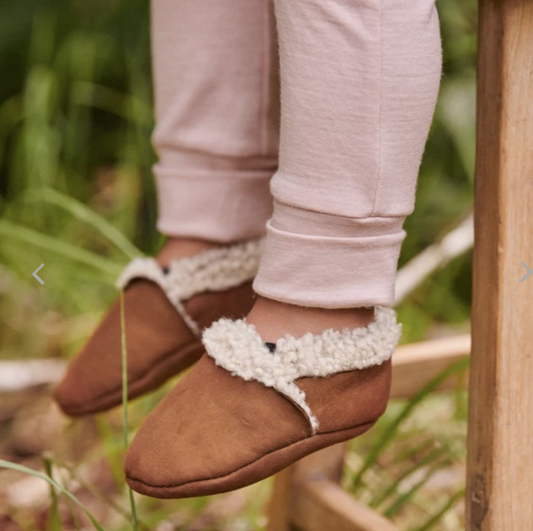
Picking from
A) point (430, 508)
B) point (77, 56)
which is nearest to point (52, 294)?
point (77, 56)

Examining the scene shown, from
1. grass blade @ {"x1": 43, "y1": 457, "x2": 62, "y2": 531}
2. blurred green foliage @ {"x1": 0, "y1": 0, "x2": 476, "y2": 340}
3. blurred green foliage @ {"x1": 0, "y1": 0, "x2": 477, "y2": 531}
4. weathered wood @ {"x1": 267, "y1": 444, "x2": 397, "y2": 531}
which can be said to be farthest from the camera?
blurred green foliage @ {"x1": 0, "y1": 0, "x2": 476, "y2": 340}

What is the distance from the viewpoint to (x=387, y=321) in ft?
1.69

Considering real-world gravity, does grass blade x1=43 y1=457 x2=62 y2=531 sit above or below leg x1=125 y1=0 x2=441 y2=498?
below

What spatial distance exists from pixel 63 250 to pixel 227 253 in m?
0.31

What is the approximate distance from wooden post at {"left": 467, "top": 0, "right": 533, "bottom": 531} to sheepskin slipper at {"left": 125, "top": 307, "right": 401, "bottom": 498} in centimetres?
8

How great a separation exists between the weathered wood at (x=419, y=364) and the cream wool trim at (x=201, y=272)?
0.75ft

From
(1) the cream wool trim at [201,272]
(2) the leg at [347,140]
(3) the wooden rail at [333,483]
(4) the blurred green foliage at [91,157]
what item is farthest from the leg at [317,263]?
(4) the blurred green foliage at [91,157]

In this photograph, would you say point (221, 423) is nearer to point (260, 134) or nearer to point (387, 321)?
point (387, 321)

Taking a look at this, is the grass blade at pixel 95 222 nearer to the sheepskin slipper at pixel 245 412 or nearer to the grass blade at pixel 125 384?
the grass blade at pixel 125 384

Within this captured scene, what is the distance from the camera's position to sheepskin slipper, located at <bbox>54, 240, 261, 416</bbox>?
0.61 metres

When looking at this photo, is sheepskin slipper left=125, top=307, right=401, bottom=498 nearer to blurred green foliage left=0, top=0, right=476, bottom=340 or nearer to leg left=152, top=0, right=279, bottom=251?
leg left=152, top=0, right=279, bottom=251

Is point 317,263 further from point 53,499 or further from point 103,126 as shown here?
point 103,126

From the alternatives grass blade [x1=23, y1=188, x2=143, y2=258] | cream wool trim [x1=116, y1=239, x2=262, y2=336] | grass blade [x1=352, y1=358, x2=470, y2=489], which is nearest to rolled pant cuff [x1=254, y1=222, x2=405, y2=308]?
cream wool trim [x1=116, y1=239, x2=262, y2=336]

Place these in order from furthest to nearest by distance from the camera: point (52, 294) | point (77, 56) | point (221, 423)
Result: 1. point (77, 56)
2. point (52, 294)
3. point (221, 423)
